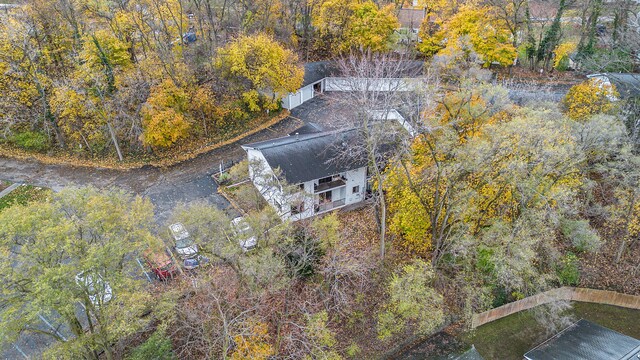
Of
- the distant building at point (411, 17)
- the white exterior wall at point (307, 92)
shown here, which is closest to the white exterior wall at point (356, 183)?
the white exterior wall at point (307, 92)

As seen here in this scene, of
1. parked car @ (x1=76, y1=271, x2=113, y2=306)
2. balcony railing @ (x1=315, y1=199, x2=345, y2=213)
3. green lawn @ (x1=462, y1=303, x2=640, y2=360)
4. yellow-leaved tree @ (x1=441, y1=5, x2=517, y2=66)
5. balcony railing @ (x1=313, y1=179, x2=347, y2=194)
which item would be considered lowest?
green lawn @ (x1=462, y1=303, x2=640, y2=360)

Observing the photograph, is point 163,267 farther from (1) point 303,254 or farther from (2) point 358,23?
(2) point 358,23

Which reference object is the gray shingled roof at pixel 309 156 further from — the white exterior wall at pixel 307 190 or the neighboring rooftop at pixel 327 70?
the neighboring rooftop at pixel 327 70

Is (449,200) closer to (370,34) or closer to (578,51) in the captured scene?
(370,34)

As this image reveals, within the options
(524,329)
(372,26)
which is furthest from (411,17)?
(524,329)

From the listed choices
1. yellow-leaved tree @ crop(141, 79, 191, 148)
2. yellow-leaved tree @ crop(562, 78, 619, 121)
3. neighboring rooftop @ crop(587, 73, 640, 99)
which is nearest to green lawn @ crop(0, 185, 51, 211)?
yellow-leaved tree @ crop(141, 79, 191, 148)

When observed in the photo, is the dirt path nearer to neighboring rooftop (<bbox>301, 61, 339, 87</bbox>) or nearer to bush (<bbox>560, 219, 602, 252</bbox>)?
neighboring rooftop (<bbox>301, 61, 339, 87</bbox>)
